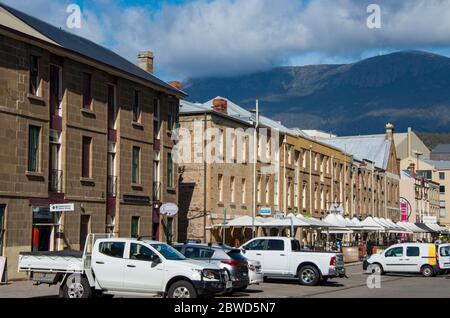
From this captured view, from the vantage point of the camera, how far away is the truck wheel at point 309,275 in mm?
31312

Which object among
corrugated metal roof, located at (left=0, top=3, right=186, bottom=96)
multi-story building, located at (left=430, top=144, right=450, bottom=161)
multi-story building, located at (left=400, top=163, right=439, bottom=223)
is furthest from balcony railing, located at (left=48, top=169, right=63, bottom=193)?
multi-story building, located at (left=430, top=144, right=450, bottom=161)

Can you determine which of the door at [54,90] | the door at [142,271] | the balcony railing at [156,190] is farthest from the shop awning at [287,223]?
the door at [142,271]

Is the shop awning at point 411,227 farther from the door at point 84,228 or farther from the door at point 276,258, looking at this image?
the door at point 84,228

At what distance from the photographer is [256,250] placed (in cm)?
3231

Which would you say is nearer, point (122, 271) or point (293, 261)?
point (122, 271)

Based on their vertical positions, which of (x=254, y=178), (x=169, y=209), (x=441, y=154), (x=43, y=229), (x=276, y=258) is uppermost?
(x=441, y=154)

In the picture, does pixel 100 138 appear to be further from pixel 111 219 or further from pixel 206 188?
pixel 206 188

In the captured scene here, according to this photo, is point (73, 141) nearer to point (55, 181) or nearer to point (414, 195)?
point (55, 181)

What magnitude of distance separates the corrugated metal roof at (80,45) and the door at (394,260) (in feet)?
47.4

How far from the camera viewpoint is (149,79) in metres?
41.0

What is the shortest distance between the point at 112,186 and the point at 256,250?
29.5 ft

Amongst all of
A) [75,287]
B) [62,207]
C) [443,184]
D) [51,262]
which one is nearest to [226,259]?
[75,287]

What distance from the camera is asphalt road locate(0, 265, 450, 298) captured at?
25.9m

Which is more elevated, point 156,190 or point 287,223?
point 156,190
